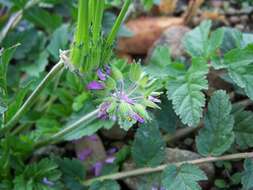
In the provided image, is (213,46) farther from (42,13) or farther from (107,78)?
(42,13)

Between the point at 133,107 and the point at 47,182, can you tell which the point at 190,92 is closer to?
the point at 133,107

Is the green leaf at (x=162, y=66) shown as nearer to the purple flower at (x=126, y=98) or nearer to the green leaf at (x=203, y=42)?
the green leaf at (x=203, y=42)

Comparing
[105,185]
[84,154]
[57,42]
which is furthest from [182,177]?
[57,42]

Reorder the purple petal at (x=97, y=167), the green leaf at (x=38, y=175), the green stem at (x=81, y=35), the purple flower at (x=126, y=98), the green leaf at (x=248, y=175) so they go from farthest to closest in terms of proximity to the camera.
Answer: the purple petal at (x=97, y=167) → the green leaf at (x=38, y=175) → the green leaf at (x=248, y=175) → the purple flower at (x=126, y=98) → the green stem at (x=81, y=35)

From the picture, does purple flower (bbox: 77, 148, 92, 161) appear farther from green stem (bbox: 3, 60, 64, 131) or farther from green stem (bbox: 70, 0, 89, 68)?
green stem (bbox: 70, 0, 89, 68)

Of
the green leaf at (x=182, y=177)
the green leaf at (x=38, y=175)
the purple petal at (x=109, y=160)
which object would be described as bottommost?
the purple petal at (x=109, y=160)

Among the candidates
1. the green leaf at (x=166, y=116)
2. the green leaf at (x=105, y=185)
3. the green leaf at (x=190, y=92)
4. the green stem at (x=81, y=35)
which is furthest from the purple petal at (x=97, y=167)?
the green stem at (x=81, y=35)
